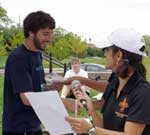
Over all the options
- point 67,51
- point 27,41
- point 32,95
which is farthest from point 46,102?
point 67,51

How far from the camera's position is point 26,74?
365cm

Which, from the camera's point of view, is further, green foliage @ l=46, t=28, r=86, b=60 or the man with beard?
green foliage @ l=46, t=28, r=86, b=60

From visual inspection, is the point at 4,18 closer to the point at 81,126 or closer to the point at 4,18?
the point at 4,18

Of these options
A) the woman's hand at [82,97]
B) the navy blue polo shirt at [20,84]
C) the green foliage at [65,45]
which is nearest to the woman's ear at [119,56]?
the woman's hand at [82,97]

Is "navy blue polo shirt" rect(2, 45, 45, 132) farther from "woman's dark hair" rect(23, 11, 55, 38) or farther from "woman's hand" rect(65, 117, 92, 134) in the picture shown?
"woman's hand" rect(65, 117, 92, 134)

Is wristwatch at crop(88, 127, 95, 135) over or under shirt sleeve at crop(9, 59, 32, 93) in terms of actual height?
under

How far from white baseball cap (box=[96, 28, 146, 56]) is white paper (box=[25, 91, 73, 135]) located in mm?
520

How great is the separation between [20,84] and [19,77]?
0.06m

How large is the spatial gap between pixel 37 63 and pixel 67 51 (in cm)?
3816

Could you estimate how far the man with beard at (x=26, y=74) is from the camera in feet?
11.9

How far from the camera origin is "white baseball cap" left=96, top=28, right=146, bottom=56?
8.96 feet

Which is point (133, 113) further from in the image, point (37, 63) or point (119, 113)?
point (37, 63)

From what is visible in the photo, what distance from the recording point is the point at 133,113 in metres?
2.60

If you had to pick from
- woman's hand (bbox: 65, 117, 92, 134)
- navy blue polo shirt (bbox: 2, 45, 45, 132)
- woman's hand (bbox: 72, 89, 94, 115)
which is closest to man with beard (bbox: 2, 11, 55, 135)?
navy blue polo shirt (bbox: 2, 45, 45, 132)
